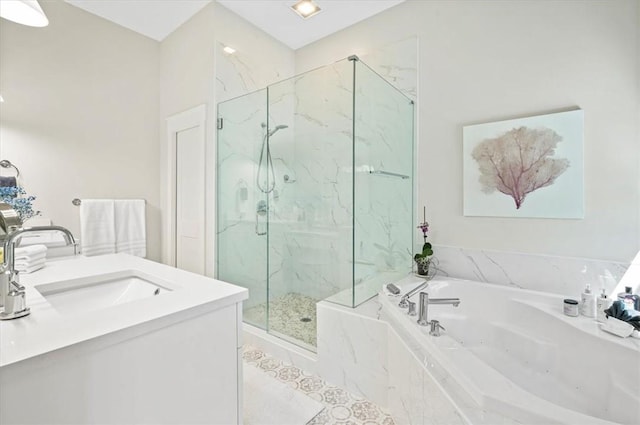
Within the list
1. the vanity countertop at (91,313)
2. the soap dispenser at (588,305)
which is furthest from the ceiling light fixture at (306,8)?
the soap dispenser at (588,305)

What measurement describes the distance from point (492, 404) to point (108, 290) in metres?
1.69

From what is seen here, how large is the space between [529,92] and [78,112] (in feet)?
11.5

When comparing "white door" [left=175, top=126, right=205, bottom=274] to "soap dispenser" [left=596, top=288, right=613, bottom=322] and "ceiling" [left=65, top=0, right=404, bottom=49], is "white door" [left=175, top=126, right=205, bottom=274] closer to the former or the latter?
"ceiling" [left=65, top=0, right=404, bottom=49]

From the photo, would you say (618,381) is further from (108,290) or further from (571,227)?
(108,290)

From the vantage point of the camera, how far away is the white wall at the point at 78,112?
217 centimetres

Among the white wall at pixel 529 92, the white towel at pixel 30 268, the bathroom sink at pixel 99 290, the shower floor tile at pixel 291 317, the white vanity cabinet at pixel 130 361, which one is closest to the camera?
the white vanity cabinet at pixel 130 361

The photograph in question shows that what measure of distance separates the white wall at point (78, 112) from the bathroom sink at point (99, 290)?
1419 millimetres

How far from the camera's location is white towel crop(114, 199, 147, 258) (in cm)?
268

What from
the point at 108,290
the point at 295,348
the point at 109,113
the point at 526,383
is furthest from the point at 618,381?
the point at 109,113

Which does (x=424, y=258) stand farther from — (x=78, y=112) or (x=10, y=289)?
(x=78, y=112)

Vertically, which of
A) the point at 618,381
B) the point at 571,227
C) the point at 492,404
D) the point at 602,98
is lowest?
the point at 618,381

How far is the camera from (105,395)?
81cm

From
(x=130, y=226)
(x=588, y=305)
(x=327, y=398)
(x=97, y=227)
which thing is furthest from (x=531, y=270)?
(x=97, y=227)

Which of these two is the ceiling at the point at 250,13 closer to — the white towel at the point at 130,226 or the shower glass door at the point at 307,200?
the shower glass door at the point at 307,200
